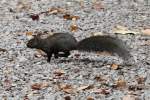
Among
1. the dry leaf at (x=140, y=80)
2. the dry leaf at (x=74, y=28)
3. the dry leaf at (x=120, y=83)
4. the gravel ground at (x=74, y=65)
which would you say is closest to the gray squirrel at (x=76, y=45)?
the gravel ground at (x=74, y=65)

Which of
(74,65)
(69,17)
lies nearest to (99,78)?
(74,65)

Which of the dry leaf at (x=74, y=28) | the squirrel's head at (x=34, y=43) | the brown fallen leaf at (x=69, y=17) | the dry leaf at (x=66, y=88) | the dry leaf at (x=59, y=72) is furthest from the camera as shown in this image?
the brown fallen leaf at (x=69, y=17)

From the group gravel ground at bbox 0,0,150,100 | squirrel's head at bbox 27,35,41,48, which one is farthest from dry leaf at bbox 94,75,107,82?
squirrel's head at bbox 27,35,41,48

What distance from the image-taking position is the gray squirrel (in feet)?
24.3

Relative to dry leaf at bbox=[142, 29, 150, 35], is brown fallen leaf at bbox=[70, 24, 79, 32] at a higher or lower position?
higher

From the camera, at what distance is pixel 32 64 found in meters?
7.79

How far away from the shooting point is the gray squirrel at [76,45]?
740 cm

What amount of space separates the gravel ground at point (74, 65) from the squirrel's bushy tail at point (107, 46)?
0.20 meters

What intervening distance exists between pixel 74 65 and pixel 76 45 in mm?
290

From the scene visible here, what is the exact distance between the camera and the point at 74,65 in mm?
7691

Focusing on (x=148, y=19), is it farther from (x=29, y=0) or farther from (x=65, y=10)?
(x=29, y=0)

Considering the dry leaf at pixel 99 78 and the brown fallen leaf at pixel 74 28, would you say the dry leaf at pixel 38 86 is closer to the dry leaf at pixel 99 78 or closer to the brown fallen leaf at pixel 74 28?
the dry leaf at pixel 99 78

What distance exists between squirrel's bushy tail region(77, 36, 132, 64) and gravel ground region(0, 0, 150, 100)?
0.65ft

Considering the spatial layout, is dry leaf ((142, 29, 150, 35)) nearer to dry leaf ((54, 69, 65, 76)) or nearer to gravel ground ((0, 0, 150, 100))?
gravel ground ((0, 0, 150, 100))
